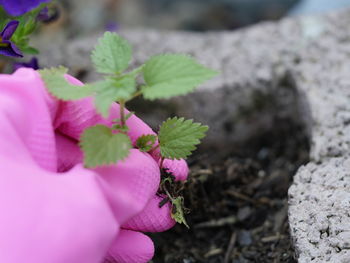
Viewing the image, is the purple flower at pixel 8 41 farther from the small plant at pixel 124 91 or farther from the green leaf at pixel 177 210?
the green leaf at pixel 177 210

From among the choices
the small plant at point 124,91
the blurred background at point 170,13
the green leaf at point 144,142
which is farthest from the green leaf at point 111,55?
the blurred background at point 170,13

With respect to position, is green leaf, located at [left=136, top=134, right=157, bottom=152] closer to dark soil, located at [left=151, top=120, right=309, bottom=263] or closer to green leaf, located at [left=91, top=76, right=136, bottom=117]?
green leaf, located at [left=91, top=76, right=136, bottom=117]

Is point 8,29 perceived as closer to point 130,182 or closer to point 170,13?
point 130,182

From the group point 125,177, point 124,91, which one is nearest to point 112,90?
point 124,91

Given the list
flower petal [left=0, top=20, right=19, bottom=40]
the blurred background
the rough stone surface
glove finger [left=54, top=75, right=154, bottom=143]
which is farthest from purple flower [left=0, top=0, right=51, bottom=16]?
the blurred background

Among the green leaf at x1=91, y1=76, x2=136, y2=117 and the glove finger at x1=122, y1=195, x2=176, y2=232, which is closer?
the green leaf at x1=91, y1=76, x2=136, y2=117

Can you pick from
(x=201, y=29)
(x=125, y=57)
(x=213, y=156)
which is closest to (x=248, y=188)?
(x=213, y=156)
